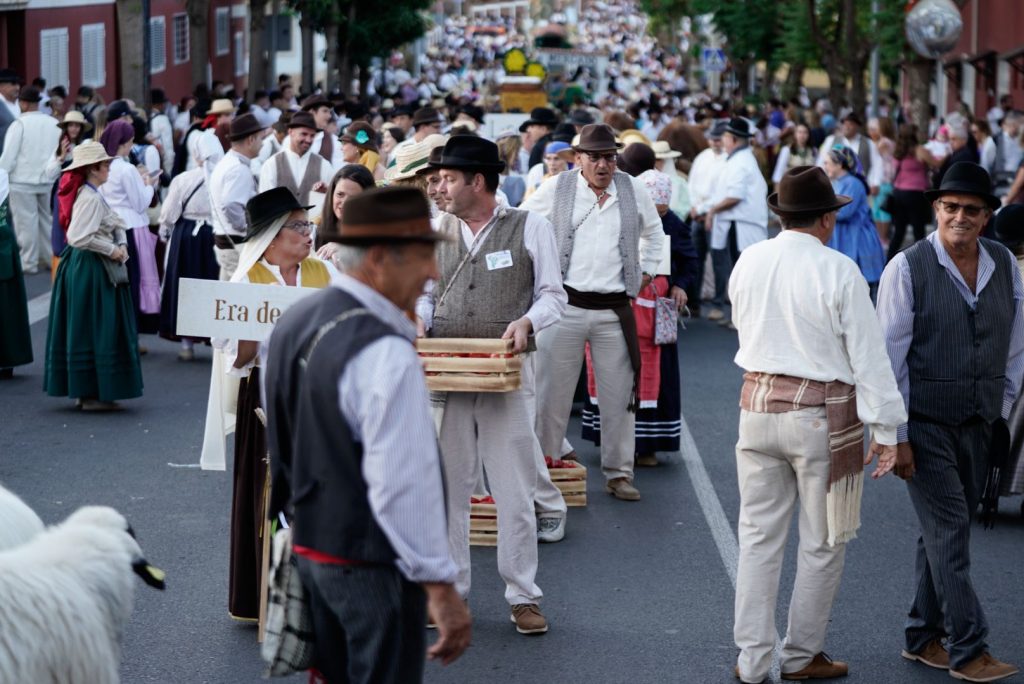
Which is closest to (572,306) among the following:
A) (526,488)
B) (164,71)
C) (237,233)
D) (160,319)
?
(526,488)

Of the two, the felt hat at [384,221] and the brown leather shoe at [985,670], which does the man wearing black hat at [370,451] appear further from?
the brown leather shoe at [985,670]

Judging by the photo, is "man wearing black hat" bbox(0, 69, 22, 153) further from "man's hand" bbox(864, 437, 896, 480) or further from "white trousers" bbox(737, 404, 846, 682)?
"man's hand" bbox(864, 437, 896, 480)

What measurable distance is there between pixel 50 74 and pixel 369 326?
2894cm

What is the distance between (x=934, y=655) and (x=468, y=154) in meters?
2.76

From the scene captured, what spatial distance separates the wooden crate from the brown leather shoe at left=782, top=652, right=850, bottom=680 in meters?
2.77

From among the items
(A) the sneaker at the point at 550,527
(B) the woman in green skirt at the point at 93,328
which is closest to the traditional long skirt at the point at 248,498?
(A) the sneaker at the point at 550,527

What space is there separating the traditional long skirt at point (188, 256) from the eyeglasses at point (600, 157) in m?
5.41

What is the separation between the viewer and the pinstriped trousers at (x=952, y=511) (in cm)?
610

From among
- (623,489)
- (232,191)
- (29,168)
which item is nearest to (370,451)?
(623,489)

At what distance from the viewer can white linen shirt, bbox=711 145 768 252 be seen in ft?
49.3

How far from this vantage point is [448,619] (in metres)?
3.89

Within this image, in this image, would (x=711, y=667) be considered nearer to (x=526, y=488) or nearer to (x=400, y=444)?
(x=526, y=488)

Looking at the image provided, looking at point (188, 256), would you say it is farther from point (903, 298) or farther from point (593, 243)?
point (903, 298)

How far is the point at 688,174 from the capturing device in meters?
16.4
